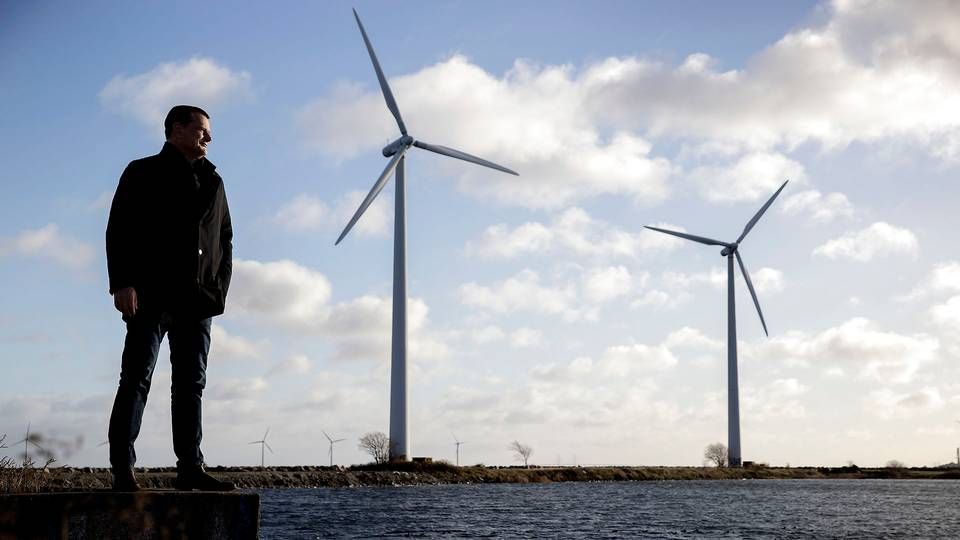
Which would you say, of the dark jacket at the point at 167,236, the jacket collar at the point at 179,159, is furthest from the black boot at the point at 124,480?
the jacket collar at the point at 179,159

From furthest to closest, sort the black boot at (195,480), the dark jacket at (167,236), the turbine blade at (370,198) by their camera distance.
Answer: the turbine blade at (370,198) < the black boot at (195,480) < the dark jacket at (167,236)

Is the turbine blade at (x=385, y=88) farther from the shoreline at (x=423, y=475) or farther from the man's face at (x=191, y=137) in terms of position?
the man's face at (x=191, y=137)

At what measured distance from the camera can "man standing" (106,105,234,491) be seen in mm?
A: 6191

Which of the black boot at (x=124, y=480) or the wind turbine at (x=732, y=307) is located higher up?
the wind turbine at (x=732, y=307)

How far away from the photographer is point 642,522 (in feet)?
127

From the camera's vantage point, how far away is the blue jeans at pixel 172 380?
243 inches

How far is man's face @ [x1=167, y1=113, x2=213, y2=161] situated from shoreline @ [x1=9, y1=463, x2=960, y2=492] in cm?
3348

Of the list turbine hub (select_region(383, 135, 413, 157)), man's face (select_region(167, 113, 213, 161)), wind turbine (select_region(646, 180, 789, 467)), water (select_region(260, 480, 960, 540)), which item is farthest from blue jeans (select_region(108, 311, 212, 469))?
wind turbine (select_region(646, 180, 789, 467))

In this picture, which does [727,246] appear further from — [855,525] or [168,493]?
[168,493]

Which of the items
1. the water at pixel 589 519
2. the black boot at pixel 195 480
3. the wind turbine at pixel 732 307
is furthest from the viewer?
the wind turbine at pixel 732 307

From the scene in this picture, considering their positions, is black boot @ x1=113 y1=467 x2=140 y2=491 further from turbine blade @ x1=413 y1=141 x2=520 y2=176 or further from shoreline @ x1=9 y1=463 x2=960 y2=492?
turbine blade @ x1=413 y1=141 x2=520 y2=176

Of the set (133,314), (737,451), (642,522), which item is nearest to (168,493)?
(133,314)

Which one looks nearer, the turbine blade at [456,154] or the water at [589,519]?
the water at [589,519]

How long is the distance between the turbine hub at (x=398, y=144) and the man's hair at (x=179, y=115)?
64429 mm
